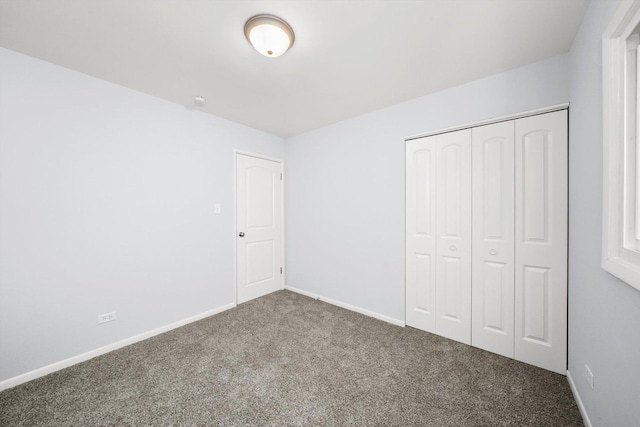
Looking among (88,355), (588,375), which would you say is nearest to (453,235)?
(588,375)

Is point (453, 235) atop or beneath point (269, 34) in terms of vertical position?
beneath

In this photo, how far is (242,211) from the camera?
11.0 ft

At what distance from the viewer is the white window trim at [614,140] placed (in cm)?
104

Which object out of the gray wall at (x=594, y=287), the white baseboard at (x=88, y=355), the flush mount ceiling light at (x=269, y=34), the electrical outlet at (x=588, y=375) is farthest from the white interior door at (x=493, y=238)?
the white baseboard at (x=88, y=355)

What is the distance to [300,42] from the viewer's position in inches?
66.5

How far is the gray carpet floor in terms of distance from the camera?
147 centimetres

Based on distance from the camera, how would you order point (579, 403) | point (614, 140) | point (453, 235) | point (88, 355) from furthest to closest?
point (453, 235) → point (88, 355) → point (579, 403) → point (614, 140)

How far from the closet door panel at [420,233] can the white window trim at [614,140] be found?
1304 millimetres

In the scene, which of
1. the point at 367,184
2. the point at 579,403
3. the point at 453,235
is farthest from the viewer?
the point at 367,184

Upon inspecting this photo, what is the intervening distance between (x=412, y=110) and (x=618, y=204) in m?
1.89

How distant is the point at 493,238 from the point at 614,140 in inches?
46.7

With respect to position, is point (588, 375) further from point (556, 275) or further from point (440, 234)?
point (440, 234)

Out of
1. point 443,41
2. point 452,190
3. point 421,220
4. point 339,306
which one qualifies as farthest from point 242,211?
point 443,41

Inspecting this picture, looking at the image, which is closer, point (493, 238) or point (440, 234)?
point (493, 238)
